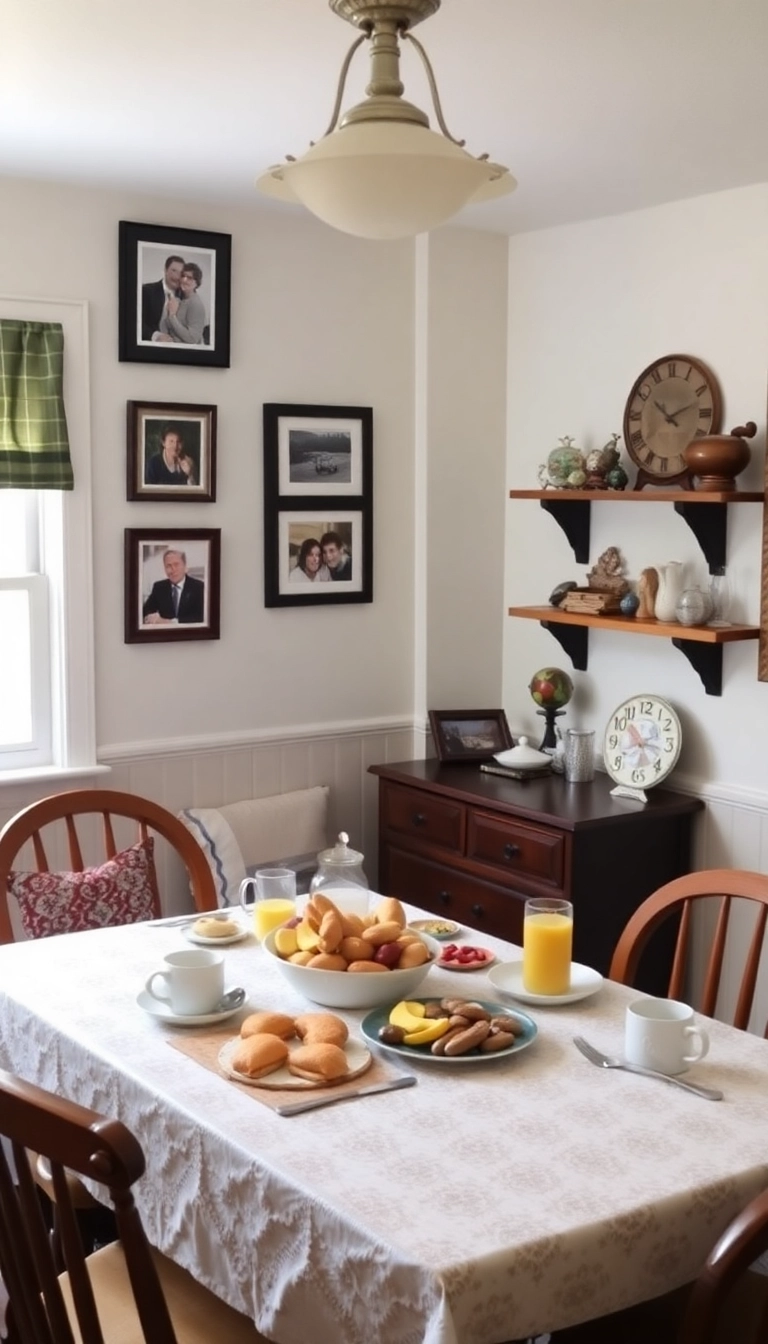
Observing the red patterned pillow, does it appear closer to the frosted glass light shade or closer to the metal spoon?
the metal spoon

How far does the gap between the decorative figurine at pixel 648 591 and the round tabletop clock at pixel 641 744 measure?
256 millimetres

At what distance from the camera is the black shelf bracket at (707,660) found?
3.63m

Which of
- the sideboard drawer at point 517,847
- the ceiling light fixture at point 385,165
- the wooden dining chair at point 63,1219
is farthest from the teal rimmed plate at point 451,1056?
the sideboard drawer at point 517,847

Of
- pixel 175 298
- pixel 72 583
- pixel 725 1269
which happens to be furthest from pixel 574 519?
pixel 725 1269

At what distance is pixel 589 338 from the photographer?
401cm

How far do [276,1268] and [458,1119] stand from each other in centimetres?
30

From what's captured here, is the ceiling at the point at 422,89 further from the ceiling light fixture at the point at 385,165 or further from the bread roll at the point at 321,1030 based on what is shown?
the bread roll at the point at 321,1030

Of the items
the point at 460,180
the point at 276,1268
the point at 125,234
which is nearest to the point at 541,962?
the point at 276,1268

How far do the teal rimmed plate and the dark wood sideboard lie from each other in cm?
135

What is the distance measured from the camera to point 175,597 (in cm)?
390

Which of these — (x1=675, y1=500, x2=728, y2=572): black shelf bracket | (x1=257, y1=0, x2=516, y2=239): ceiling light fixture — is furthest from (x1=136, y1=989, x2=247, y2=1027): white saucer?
(x1=675, y1=500, x2=728, y2=572): black shelf bracket

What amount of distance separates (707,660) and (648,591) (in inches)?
9.5

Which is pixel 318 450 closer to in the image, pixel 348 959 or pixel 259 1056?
pixel 348 959

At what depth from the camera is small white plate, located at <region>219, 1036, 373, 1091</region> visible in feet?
6.24
